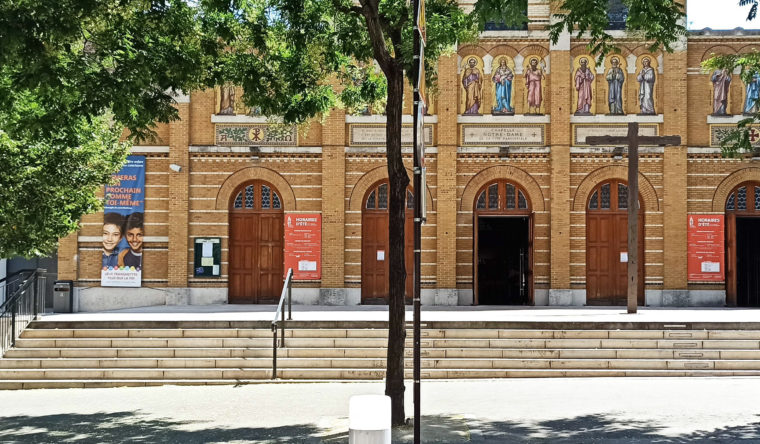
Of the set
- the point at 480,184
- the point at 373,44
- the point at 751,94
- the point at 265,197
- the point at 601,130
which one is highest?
the point at 751,94

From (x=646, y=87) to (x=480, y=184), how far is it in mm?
5320

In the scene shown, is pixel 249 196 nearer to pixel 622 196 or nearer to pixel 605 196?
pixel 605 196

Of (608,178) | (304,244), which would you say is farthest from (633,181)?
(304,244)

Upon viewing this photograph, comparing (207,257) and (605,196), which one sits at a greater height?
(605,196)

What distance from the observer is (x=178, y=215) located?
2619 centimetres

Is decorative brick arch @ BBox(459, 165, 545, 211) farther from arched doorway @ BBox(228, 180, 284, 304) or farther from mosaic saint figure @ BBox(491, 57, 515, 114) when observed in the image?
arched doorway @ BBox(228, 180, 284, 304)

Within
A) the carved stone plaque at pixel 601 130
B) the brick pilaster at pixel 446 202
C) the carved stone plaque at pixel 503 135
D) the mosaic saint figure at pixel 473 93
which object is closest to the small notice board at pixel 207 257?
the brick pilaster at pixel 446 202

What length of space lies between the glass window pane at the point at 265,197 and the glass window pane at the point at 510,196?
6.68 meters

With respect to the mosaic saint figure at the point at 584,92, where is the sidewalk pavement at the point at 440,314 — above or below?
below

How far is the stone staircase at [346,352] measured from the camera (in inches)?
664

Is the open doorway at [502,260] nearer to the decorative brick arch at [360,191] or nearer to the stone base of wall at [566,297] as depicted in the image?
the stone base of wall at [566,297]

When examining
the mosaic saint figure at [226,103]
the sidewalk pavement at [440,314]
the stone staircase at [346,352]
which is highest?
the mosaic saint figure at [226,103]

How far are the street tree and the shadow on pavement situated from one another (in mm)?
850

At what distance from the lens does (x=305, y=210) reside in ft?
86.7
